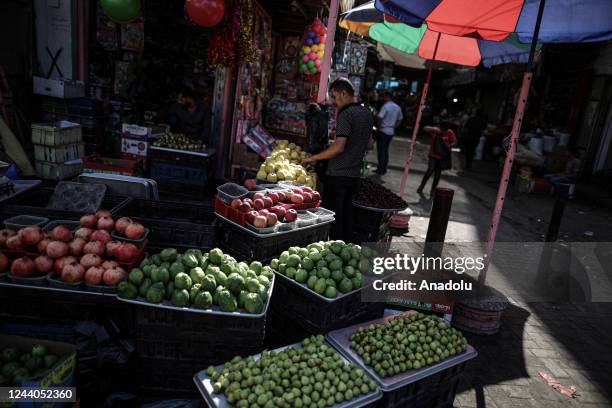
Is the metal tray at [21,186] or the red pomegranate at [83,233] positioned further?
the metal tray at [21,186]

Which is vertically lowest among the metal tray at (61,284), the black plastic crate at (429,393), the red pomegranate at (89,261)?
the black plastic crate at (429,393)

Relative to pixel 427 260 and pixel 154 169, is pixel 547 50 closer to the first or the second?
pixel 427 260

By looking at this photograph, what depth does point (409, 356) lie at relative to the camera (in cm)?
304

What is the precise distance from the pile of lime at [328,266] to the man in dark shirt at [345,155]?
1500 mm

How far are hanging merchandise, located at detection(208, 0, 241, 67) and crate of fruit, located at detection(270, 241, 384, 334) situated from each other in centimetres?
452

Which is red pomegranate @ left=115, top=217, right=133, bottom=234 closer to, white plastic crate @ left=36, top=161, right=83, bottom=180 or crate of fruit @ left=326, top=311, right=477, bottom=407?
crate of fruit @ left=326, top=311, right=477, bottom=407

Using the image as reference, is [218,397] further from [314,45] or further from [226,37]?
[314,45]

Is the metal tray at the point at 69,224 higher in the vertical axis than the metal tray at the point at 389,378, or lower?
higher

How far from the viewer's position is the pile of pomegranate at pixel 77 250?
299 cm

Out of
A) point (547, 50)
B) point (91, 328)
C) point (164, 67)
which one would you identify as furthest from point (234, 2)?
point (547, 50)

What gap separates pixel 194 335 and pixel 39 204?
2998mm

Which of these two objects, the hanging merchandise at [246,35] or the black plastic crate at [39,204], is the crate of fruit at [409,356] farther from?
the hanging merchandise at [246,35]

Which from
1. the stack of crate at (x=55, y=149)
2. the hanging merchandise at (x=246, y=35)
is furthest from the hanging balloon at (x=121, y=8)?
the stack of crate at (x=55, y=149)

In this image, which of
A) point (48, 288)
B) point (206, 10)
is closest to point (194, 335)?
point (48, 288)
